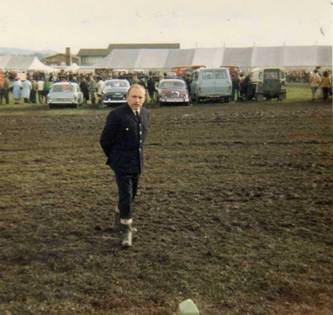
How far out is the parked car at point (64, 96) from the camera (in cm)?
2803

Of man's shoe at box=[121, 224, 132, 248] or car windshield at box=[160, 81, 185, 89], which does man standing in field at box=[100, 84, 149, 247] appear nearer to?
man's shoe at box=[121, 224, 132, 248]

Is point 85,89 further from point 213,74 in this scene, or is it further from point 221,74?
point 221,74

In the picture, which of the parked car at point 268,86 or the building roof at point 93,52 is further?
the building roof at point 93,52

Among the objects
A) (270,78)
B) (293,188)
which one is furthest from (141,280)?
(270,78)

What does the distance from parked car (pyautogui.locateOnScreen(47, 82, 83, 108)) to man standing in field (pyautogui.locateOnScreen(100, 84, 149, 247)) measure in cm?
2250

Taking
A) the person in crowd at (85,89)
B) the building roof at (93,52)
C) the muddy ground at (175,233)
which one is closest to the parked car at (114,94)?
the person in crowd at (85,89)

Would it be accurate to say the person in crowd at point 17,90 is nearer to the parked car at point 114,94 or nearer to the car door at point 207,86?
the parked car at point 114,94

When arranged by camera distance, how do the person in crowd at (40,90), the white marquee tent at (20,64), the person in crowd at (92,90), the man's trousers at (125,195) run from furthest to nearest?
the white marquee tent at (20,64) < the person in crowd at (40,90) < the person in crowd at (92,90) < the man's trousers at (125,195)

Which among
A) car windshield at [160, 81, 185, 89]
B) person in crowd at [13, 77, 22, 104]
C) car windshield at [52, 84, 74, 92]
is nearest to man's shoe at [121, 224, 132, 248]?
car windshield at [160, 81, 185, 89]

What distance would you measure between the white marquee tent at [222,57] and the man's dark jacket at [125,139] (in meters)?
Result: 57.6

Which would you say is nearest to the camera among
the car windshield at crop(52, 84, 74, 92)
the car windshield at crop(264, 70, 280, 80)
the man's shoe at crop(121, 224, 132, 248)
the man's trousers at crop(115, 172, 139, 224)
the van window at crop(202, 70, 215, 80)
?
the man's shoe at crop(121, 224, 132, 248)

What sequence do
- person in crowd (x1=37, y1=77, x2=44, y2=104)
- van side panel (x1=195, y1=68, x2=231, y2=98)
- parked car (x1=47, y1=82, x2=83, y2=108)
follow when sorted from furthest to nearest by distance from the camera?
person in crowd (x1=37, y1=77, x2=44, y2=104) → van side panel (x1=195, y1=68, x2=231, y2=98) → parked car (x1=47, y1=82, x2=83, y2=108)

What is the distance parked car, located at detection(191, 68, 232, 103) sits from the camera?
29859mm

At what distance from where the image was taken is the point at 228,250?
571 cm
